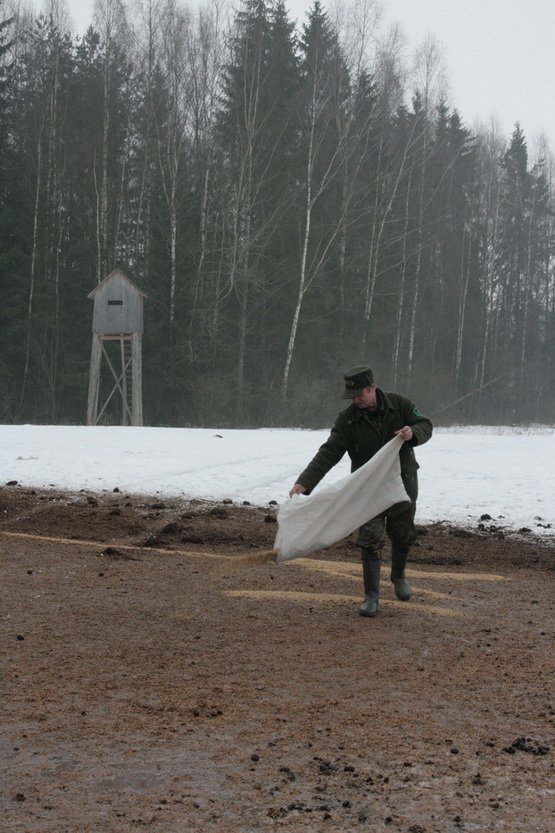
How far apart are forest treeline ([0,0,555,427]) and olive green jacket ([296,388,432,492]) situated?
28.9 metres

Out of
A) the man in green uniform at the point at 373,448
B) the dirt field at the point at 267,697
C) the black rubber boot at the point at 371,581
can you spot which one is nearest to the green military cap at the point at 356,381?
the man in green uniform at the point at 373,448

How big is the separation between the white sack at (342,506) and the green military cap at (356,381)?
1.44 feet

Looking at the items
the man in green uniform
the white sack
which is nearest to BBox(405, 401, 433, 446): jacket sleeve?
the man in green uniform

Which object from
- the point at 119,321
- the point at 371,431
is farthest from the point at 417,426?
the point at 119,321

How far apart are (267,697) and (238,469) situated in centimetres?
1135

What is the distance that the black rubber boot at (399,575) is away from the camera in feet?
Result: 24.1

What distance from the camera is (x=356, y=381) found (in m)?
6.77

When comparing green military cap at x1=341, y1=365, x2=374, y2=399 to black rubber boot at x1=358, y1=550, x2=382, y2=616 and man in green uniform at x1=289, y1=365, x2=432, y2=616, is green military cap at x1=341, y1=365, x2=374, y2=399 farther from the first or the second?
black rubber boot at x1=358, y1=550, x2=382, y2=616

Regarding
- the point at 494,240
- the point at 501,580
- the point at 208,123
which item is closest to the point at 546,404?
the point at 494,240

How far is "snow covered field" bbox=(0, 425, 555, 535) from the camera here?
1369 centimetres

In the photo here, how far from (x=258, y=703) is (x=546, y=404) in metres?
57.2

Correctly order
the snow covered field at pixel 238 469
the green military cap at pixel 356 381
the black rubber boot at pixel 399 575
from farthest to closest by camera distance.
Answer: the snow covered field at pixel 238 469, the black rubber boot at pixel 399 575, the green military cap at pixel 356 381

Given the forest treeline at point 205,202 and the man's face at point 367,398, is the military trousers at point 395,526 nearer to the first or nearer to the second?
the man's face at point 367,398

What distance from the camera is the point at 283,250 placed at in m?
40.5
